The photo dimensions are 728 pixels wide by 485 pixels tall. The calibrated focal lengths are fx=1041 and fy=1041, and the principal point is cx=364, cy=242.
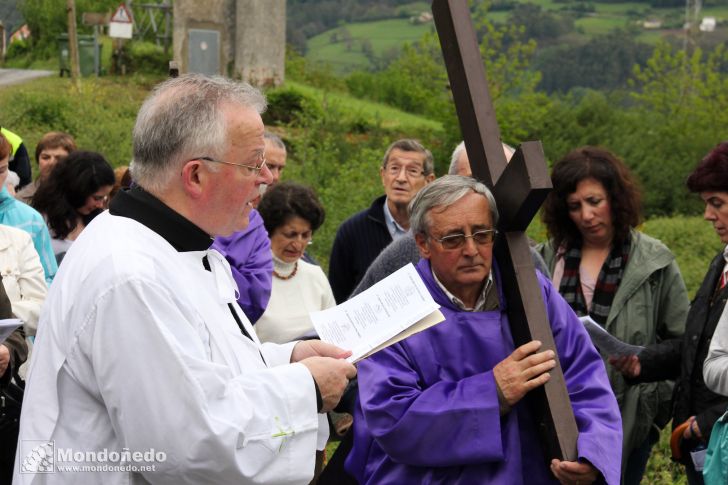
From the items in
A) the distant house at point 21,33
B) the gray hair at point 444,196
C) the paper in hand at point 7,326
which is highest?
the gray hair at point 444,196

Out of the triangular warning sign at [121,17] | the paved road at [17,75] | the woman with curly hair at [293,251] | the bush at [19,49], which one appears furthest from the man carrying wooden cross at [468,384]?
the bush at [19,49]

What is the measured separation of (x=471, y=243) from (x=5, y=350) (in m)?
1.84

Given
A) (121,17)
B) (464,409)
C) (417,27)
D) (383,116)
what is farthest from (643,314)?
(417,27)

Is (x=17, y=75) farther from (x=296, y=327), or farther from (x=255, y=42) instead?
(x=296, y=327)

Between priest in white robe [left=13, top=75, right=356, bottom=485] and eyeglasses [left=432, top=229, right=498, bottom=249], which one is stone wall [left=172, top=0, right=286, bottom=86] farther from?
priest in white robe [left=13, top=75, right=356, bottom=485]

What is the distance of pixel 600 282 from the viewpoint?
205 inches

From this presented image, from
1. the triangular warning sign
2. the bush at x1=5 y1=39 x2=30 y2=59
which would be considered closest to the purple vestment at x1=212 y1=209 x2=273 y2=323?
the triangular warning sign

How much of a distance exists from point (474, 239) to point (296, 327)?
2.08 metres

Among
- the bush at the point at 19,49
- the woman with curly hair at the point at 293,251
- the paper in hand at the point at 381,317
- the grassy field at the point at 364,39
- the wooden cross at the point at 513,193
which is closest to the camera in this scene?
the paper in hand at the point at 381,317

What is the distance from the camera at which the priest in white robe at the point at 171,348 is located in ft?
7.97

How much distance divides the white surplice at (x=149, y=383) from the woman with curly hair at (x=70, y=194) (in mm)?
3496

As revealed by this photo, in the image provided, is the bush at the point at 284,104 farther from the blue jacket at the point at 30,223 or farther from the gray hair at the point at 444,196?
the gray hair at the point at 444,196

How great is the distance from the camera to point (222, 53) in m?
26.5

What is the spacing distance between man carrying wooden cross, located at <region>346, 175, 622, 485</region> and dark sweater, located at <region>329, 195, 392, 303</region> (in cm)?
238
